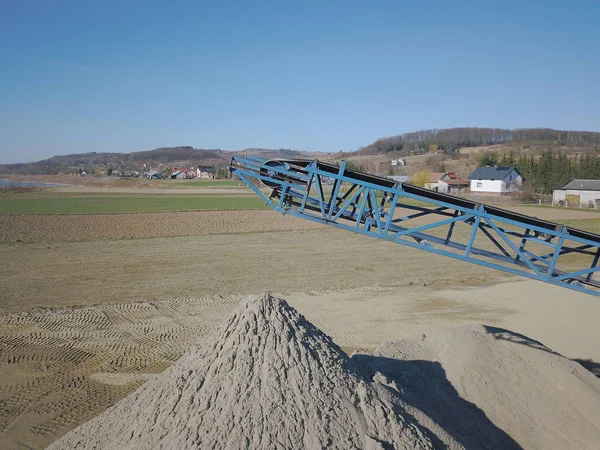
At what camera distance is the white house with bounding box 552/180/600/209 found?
183 feet

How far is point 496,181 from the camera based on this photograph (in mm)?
66000

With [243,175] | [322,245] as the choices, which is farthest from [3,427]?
[322,245]

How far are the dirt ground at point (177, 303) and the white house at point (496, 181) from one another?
41837 millimetres

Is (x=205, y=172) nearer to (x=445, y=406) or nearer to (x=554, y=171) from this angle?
(x=554, y=171)

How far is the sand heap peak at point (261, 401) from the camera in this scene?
18.7 ft

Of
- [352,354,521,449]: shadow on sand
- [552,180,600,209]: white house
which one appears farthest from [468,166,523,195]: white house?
[352,354,521,449]: shadow on sand

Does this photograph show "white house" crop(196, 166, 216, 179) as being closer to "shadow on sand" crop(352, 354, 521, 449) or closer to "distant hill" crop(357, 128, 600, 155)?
"distant hill" crop(357, 128, 600, 155)

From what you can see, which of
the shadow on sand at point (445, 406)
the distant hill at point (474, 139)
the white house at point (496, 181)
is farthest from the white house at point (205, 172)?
the shadow on sand at point (445, 406)

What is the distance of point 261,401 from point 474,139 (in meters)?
167

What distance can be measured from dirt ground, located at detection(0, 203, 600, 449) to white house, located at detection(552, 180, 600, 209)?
38.0m

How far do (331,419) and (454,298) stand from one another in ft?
41.0

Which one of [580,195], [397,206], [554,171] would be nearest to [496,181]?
[554,171]

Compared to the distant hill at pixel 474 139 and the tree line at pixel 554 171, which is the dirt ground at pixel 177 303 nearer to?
the tree line at pixel 554 171

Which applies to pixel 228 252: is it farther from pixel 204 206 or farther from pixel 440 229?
pixel 204 206
